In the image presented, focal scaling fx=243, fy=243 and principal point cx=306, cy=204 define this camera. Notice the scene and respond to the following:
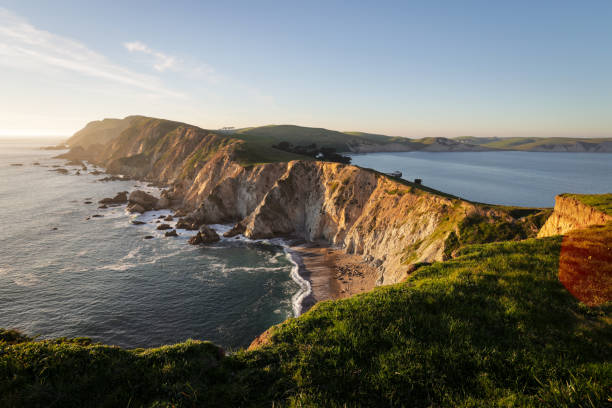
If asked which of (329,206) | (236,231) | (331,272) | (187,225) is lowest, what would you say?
(331,272)

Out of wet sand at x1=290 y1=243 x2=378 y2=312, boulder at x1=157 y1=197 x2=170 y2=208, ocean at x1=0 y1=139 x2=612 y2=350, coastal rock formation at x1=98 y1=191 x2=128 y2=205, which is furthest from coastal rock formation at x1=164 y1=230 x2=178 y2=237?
coastal rock formation at x1=98 y1=191 x2=128 y2=205

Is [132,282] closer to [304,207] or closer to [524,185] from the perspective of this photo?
[304,207]

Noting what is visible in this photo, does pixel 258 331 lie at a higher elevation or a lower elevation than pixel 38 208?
lower

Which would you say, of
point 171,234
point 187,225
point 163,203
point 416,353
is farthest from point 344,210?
point 163,203

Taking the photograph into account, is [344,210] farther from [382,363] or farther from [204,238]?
[382,363]

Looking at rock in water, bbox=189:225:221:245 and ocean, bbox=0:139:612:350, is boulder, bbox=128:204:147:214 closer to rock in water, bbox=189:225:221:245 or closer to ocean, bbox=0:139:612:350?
ocean, bbox=0:139:612:350

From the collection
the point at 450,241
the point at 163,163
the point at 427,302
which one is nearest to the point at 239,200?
the point at 450,241

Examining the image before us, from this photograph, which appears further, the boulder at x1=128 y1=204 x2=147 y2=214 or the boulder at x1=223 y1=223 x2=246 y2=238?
the boulder at x1=128 y1=204 x2=147 y2=214
